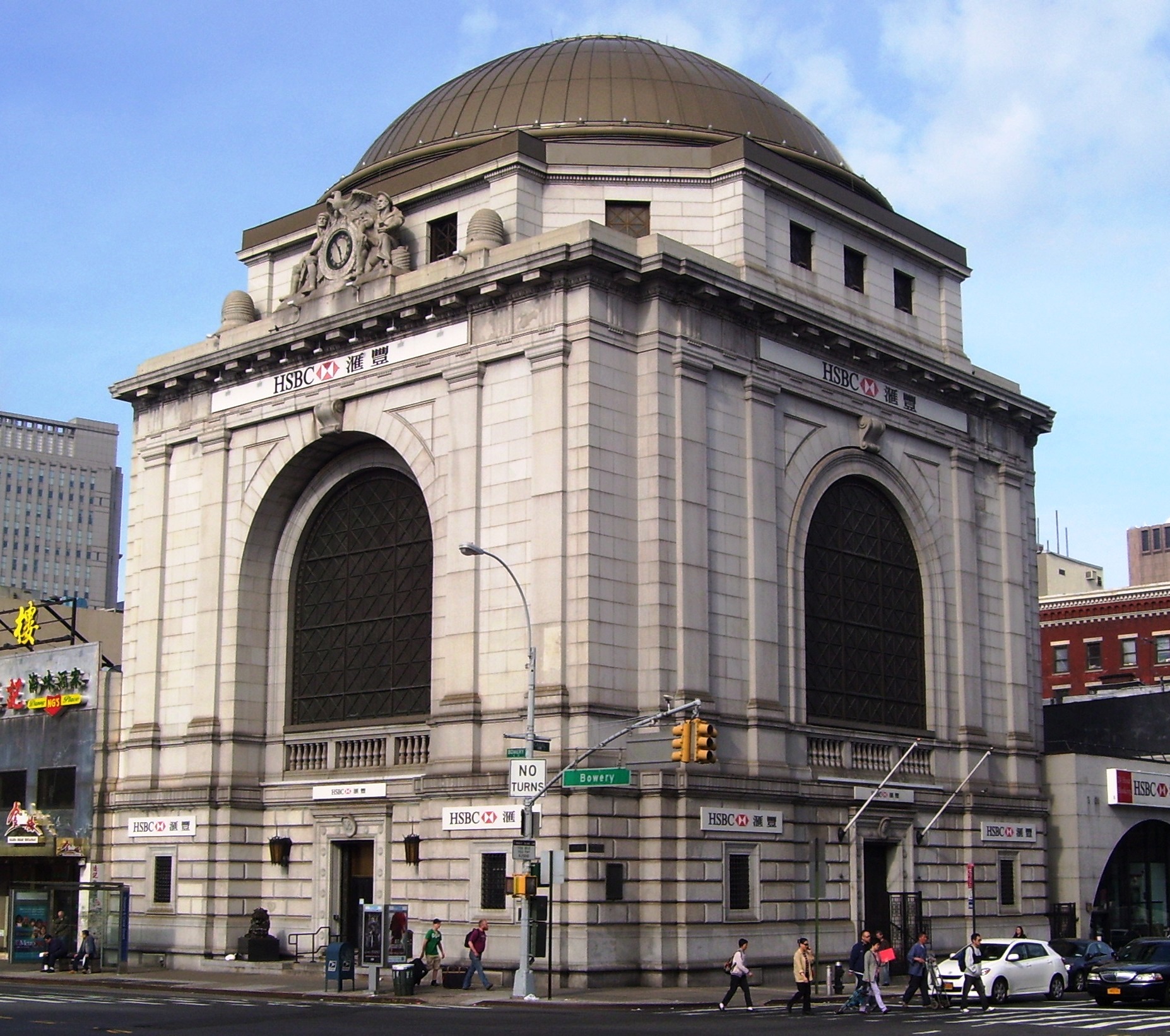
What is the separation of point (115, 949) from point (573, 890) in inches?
672

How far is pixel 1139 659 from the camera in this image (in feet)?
316

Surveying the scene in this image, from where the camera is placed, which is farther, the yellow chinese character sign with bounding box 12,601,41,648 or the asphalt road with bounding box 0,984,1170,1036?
the yellow chinese character sign with bounding box 12,601,41,648

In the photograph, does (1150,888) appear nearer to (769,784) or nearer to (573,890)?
(769,784)

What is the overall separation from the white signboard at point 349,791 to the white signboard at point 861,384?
677 inches

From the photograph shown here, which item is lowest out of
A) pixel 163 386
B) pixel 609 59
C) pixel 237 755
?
pixel 237 755

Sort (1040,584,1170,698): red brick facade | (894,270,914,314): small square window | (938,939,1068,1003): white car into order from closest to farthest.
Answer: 1. (938,939,1068,1003): white car
2. (894,270,914,314): small square window
3. (1040,584,1170,698): red brick facade

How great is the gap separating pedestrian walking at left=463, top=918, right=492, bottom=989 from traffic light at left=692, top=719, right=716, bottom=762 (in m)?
9.50

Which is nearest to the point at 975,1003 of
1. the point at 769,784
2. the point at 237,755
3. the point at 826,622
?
the point at 769,784

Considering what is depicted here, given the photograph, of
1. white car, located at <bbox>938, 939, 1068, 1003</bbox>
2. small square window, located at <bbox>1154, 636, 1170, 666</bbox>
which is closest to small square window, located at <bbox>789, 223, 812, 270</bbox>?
white car, located at <bbox>938, 939, 1068, 1003</bbox>

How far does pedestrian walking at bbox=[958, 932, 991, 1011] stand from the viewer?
38562mm

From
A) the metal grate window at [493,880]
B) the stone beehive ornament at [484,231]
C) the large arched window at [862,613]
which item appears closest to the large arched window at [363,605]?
the metal grate window at [493,880]

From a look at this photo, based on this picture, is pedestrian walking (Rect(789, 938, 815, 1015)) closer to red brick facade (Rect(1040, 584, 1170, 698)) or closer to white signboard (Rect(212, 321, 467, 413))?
white signboard (Rect(212, 321, 467, 413))

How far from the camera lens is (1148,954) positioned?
39.5 metres

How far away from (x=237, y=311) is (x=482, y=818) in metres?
22.1
